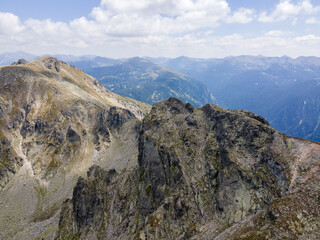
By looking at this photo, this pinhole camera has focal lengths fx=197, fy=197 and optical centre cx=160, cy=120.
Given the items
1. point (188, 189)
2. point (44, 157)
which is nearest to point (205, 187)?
point (188, 189)

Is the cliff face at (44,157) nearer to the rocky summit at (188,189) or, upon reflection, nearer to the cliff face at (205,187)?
the rocky summit at (188,189)

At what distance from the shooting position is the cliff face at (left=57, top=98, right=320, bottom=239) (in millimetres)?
51406

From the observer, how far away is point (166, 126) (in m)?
98.2

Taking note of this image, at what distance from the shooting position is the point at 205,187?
71625 mm

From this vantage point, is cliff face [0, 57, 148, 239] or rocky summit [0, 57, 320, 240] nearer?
rocky summit [0, 57, 320, 240]

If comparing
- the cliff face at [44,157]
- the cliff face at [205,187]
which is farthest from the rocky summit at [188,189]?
the cliff face at [44,157]

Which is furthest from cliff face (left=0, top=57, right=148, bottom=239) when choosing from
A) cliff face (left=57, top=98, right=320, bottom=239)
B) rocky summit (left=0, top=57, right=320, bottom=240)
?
cliff face (left=57, top=98, right=320, bottom=239)

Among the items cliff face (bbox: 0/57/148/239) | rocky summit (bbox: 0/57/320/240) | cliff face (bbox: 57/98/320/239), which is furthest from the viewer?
cliff face (bbox: 0/57/148/239)

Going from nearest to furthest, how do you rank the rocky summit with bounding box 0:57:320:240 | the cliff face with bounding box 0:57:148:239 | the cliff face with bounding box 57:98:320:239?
the cliff face with bounding box 57:98:320:239, the rocky summit with bounding box 0:57:320:240, the cliff face with bounding box 0:57:148:239

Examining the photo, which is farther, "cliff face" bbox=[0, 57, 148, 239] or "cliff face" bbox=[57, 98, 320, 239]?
"cliff face" bbox=[0, 57, 148, 239]

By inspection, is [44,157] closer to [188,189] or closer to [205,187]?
[188,189]

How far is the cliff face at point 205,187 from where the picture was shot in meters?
51.4

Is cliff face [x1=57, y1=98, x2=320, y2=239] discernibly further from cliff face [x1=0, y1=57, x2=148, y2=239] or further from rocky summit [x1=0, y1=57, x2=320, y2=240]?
cliff face [x1=0, y1=57, x2=148, y2=239]

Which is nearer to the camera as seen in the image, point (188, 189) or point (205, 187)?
point (205, 187)
